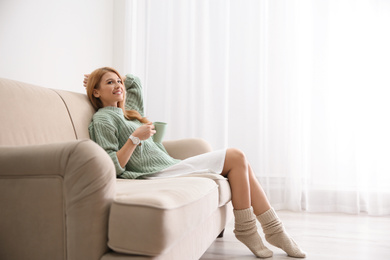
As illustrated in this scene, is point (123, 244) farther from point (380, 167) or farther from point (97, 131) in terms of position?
point (380, 167)

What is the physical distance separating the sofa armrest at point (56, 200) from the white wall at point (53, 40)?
3.78ft

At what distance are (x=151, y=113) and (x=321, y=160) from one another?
4.91ft

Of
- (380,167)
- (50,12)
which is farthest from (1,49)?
(380,167)

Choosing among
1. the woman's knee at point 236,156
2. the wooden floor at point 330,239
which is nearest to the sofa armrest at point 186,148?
the woman's knee at point 236,156

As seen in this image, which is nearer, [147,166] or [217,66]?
[147,166]

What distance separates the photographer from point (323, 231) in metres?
2.37

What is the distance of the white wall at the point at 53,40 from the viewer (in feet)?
6.85

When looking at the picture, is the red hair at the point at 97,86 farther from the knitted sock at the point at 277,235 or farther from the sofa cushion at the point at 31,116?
the knitted sock at the point at 277,235

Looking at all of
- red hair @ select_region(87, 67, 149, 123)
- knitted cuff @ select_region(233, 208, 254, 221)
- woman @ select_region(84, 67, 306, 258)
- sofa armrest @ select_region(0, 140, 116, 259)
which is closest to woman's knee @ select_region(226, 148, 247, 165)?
woman @ select_region(84, 67, 306, 258)

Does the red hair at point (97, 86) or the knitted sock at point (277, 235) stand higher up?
the red hair at point (97, 86)

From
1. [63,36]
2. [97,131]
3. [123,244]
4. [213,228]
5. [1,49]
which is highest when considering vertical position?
[63,36]

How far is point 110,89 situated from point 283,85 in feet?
5.46

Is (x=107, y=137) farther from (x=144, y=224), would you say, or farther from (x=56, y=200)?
(x=144, y=224)

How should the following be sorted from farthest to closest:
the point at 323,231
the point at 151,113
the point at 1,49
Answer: the point at 151,113
the point at 323,231
the point at 1,49
